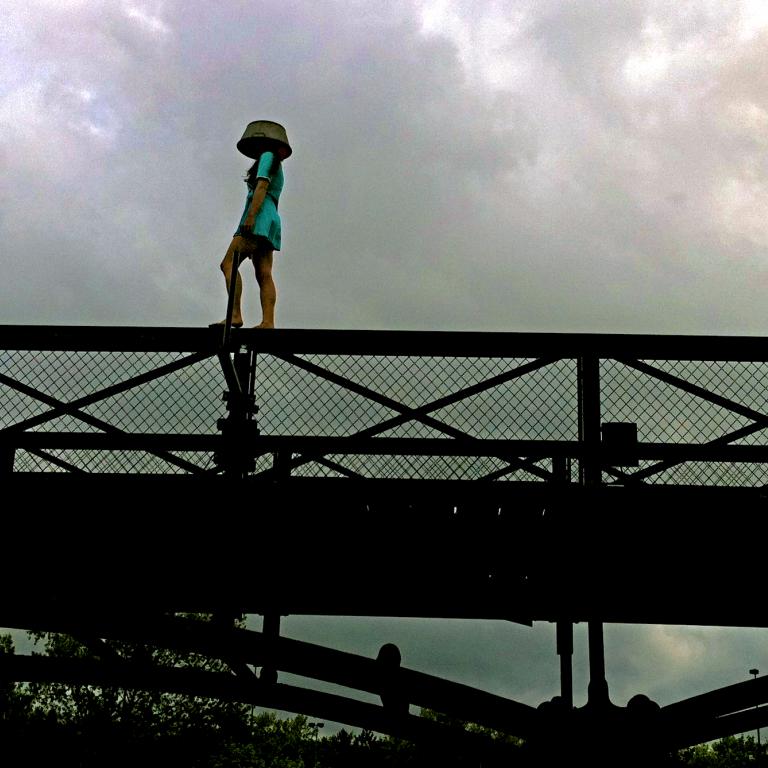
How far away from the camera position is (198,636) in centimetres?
692

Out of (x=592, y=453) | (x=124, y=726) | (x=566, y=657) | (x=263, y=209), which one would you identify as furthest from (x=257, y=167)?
(x=124, y=726)

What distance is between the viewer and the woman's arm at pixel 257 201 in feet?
29.2

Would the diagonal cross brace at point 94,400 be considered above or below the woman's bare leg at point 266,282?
below

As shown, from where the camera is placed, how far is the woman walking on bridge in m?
8.95

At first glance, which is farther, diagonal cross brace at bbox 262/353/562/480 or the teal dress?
the teal dress

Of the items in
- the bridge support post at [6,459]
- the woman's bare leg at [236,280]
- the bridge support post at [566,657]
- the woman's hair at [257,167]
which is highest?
the woman's hair at [257,167]

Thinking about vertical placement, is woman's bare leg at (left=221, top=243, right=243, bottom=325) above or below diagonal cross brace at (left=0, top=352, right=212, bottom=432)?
above

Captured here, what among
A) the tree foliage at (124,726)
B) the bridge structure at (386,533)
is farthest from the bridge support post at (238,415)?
the tree foliage at (124,726)

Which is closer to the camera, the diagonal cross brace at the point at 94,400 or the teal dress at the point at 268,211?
the diagonal cross brace at the point at 94,400

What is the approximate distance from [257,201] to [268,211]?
26 cm

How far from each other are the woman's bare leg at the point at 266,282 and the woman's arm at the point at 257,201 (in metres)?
0.32

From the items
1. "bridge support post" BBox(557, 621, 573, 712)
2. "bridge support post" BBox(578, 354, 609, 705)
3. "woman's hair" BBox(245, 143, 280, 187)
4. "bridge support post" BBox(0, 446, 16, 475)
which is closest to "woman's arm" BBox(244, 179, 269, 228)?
"woman's hair" BBox(245, 143, 280, 187)

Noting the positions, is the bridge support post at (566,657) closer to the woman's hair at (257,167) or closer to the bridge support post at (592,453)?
the bridge support post at (592,453)

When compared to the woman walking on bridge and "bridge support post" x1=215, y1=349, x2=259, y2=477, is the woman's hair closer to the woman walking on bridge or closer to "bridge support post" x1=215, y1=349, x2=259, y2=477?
the woman walking on bridge
